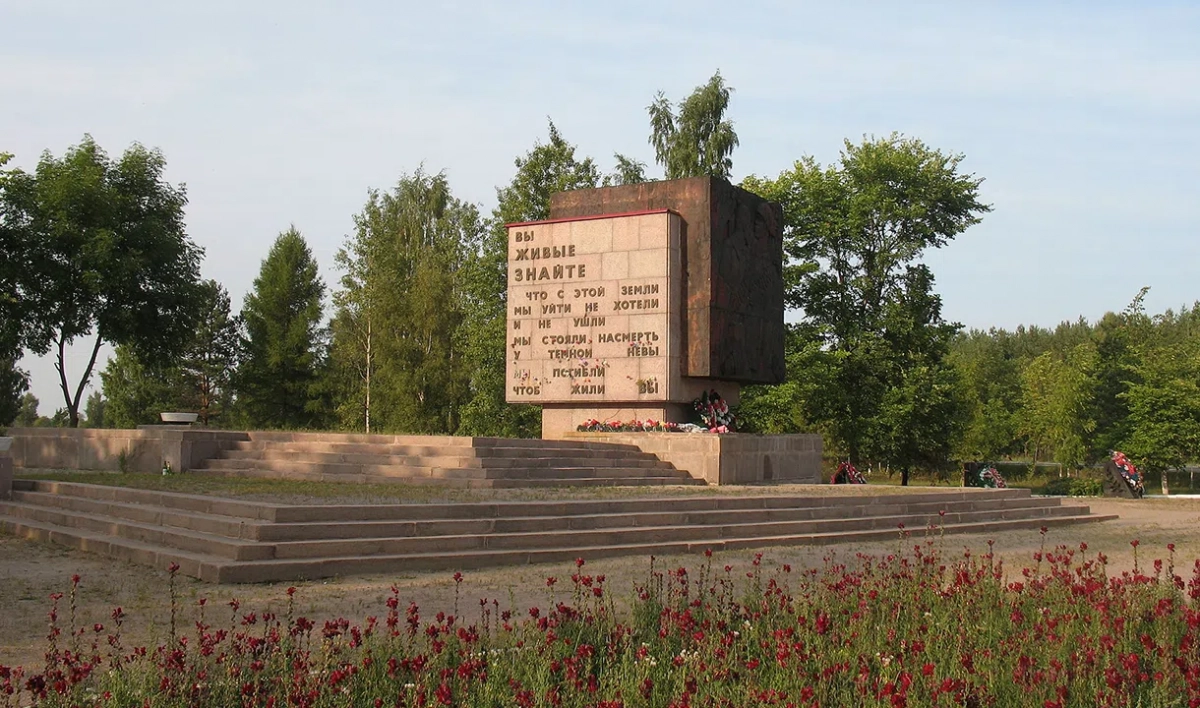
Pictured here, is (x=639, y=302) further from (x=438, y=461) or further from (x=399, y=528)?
(x=399, y=528)

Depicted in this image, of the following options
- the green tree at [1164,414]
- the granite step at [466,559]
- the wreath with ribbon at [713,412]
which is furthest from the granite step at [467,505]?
the green tree at [1164,414]

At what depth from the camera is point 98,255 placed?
39156 millimetres

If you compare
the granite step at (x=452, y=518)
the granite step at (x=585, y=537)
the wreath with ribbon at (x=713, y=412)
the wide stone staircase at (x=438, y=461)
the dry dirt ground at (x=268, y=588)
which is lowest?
the dry dirt ground at (x=268, y=588)

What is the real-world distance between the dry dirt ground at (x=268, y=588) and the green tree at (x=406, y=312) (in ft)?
100

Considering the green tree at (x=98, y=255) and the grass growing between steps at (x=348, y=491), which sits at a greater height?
the green tree at (x=98, y=255)

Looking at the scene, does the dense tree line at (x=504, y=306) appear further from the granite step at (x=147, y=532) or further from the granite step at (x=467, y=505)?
the granite step at (x=147, y=532)

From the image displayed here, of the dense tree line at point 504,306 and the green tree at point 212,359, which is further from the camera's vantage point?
the green tree at point 212,359

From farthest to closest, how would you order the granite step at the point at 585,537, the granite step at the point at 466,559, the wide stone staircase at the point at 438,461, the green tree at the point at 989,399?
the green tree at the point at 989,399, the wide stone staircase at the point at 438,461, the granite step at the point at 585,537, the granite step at the point at 466,559

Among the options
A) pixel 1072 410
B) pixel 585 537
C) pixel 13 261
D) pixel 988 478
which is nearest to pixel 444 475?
pixel 585 537

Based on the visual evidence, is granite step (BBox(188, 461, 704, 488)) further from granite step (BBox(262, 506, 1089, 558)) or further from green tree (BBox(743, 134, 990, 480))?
green tree (BBox(743, 134, 990, 480))

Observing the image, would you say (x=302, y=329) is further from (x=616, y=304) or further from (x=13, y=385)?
(x=616, y=304)

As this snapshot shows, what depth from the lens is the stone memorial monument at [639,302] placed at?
2516 cm

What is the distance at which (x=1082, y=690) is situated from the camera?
241 inches

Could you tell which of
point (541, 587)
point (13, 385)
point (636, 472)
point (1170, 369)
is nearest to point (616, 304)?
point (636, 472)
